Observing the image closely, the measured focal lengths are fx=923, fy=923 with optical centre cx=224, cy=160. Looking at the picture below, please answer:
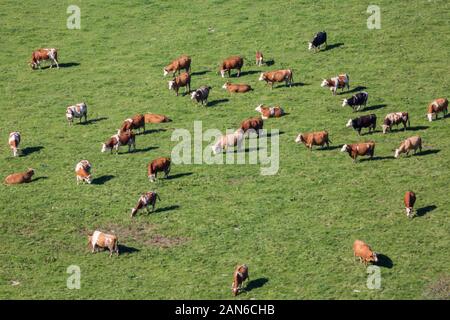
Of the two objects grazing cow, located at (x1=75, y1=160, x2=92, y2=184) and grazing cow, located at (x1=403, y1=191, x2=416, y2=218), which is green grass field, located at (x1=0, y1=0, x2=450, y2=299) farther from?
grazing cow, located at (x1=75, y1=160, x2=92, y2=184)

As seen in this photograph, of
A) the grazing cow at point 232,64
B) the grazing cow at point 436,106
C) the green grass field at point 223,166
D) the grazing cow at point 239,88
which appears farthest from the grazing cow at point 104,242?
the grazing cow at point 232,64

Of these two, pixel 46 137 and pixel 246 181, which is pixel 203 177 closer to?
pixel 246 181

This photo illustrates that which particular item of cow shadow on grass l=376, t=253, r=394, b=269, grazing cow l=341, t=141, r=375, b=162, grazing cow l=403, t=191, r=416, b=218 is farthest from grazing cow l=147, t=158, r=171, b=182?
cow shadow on grass l=376, t=253, r=394, b=269

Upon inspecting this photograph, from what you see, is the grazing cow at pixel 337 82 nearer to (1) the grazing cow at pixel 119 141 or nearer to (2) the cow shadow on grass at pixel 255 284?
(1) the grazing cow at pixel 119 141

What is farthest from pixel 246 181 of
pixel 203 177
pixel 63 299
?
pixel 63 299
